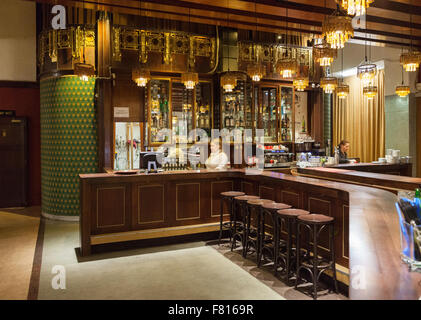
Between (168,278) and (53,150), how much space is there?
16.4 ft

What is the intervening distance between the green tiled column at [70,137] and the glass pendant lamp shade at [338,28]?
5.81 metres

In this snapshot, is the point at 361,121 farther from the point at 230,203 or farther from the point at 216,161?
the point at 230,203

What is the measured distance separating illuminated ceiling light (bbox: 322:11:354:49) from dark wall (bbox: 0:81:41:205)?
850 cm

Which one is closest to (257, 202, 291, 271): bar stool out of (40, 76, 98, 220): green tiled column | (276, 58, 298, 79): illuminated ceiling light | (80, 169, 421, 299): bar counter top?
(80, 169, 421, 299): bar counter top

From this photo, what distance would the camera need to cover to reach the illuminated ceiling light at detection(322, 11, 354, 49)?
11.3 feet

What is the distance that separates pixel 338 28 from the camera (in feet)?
11.4

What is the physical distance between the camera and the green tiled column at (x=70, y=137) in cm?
787

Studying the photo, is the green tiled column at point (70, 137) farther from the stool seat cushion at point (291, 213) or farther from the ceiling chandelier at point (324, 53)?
the ceiling chandelier at point (324, 53)

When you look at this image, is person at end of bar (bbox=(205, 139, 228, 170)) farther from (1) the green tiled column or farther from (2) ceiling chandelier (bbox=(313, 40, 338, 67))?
(1) the green tiled column

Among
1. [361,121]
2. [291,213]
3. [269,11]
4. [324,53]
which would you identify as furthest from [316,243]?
[361,121]

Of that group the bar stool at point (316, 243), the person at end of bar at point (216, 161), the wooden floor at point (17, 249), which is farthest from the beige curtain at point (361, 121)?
the wooden floor at point (17, 249)

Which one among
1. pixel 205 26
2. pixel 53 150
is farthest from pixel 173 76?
pixel 53 150

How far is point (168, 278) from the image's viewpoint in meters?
4.43

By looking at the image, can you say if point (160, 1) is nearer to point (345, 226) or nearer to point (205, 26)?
point (205, 26)
